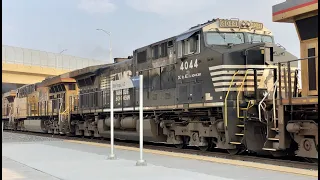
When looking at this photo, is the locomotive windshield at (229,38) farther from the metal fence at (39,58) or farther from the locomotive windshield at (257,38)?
the metal fence at (39,58)

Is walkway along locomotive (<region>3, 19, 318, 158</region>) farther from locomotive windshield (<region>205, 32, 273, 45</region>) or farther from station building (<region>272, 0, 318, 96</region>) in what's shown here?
station building (<region>272, 0, 318, 96</region>)

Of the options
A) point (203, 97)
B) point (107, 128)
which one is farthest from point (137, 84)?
point (107, 128)

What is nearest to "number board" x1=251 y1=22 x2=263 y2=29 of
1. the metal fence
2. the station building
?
the station building

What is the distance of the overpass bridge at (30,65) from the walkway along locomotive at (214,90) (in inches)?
1564

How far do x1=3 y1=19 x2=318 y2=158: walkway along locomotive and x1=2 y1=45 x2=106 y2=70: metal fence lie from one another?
181ft

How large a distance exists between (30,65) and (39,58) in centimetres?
620

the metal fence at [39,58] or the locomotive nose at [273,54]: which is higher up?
the metal fence at [39,58]

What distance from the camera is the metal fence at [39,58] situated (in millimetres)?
68750

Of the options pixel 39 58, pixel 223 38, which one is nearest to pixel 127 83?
pixel 223 38

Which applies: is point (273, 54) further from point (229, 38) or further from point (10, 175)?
point (10, 175)

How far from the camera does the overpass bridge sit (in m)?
56.4

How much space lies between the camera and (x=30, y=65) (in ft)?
218

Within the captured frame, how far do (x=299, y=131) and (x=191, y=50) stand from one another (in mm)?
5035

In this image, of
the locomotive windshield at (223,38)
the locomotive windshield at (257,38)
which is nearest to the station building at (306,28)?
the locomotive windshield at (223,38)
